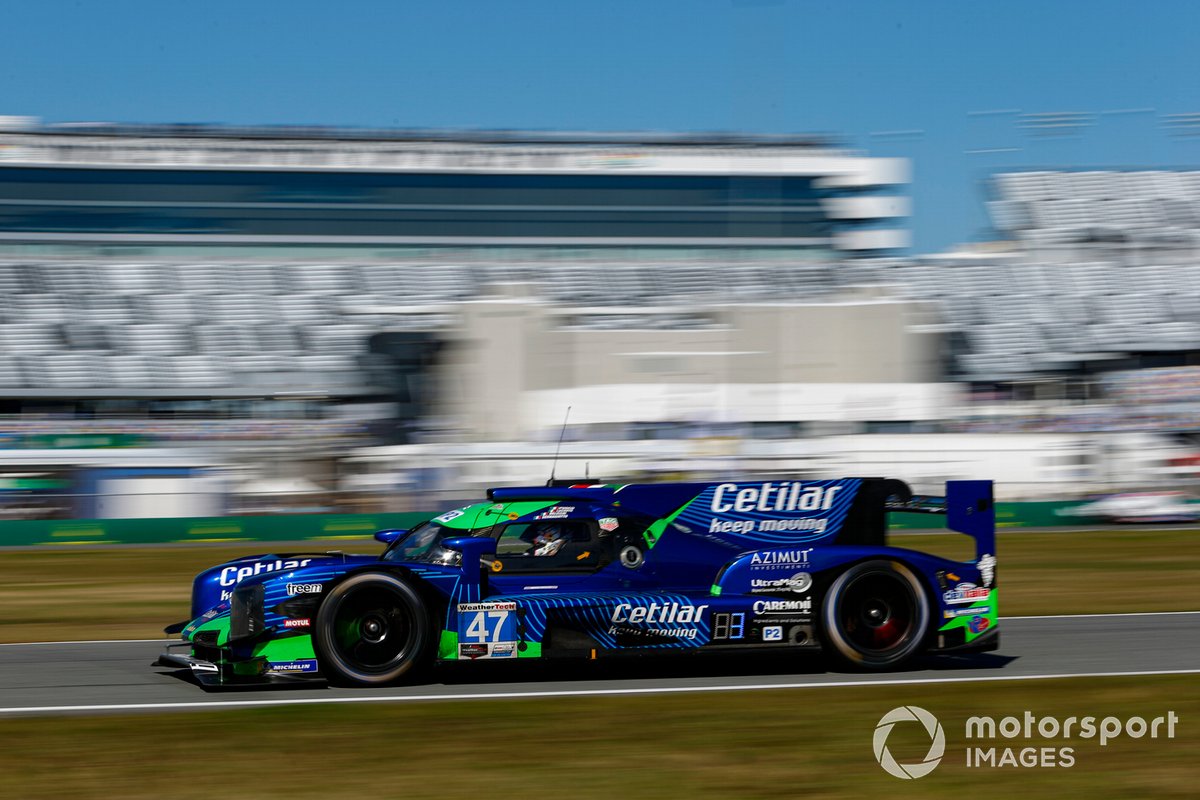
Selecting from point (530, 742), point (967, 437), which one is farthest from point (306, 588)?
point (967, 437)

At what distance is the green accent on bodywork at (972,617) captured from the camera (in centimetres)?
808

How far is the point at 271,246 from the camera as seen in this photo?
154 feet

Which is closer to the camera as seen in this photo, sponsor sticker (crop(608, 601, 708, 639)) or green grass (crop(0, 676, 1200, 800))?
green grass (crop(0, 676, 1200, 800))

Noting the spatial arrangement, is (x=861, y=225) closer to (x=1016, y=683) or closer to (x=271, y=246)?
(x=271, y=246)

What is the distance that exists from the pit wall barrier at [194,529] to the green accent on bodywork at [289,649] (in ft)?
51.4

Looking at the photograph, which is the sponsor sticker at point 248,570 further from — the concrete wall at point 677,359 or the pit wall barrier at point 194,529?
the concrete wall at point 677,359

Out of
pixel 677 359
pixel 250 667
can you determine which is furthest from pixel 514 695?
pixel 677 359

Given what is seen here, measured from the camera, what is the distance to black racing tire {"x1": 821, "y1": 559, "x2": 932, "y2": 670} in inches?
312

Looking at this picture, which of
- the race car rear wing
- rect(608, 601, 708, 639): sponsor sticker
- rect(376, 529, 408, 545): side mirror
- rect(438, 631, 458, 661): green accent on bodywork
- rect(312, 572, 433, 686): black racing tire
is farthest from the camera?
rect(376, 529, 408, 545): side mirror

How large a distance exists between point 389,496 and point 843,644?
56.3ft

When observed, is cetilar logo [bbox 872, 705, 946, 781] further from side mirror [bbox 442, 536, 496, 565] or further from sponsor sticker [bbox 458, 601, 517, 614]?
side mirror [bbox 442, 536, 496, 565]

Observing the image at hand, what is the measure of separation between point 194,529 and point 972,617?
17.8 metres

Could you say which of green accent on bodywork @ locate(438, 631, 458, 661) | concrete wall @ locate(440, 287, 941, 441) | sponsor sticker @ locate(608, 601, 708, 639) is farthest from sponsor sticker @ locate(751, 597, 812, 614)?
concrete wall @ locate(440, 287, 941, 441)

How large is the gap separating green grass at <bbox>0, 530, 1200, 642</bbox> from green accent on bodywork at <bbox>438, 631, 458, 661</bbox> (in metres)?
4.57
